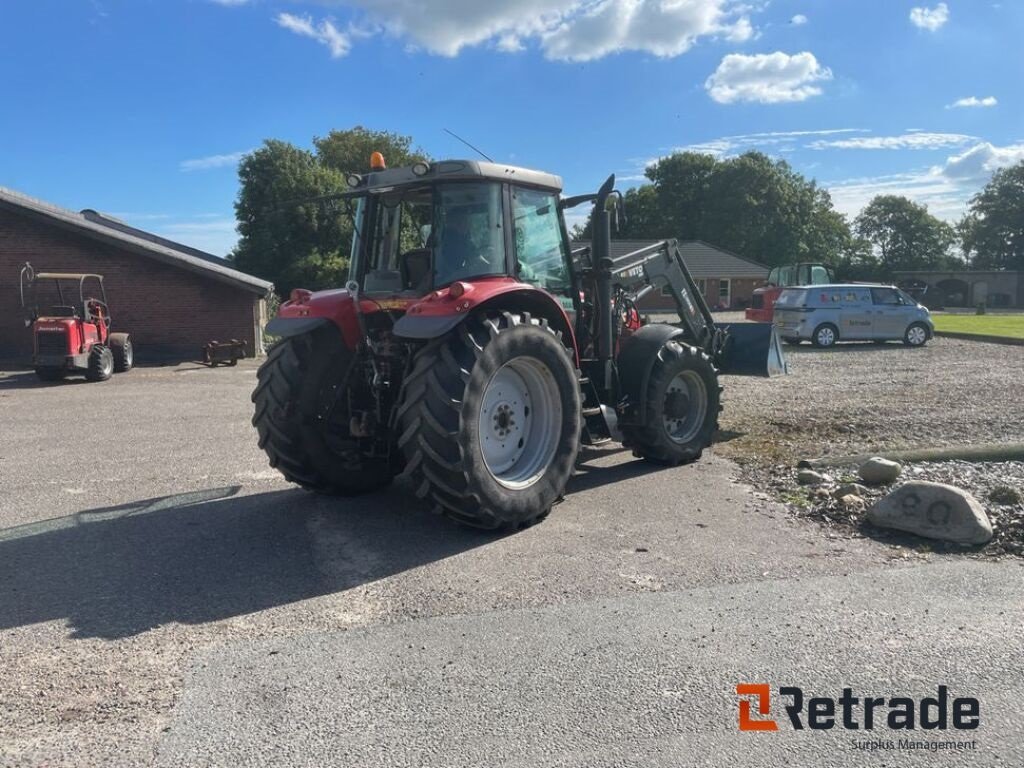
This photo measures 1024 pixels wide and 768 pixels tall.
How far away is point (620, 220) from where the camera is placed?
7.18 metres

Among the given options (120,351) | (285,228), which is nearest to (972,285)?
(285,228)

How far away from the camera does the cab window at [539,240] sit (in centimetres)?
630

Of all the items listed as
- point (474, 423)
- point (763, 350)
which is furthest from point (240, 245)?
point (474, 423)

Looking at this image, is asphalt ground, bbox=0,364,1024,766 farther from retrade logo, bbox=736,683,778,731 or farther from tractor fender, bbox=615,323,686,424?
tractor fender, bbox=615,323,686,424

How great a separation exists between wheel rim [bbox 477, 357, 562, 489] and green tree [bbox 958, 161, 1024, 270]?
83.5 metres

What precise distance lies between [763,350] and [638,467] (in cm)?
300

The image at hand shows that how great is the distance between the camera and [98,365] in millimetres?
16875

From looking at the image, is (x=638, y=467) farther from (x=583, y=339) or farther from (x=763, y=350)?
(x=763, y=350)

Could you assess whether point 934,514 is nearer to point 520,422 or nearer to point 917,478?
point 917,478

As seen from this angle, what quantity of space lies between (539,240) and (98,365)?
45.6 feet

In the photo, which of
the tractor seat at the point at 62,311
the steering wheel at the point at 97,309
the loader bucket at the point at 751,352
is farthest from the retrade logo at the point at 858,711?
the steering wheel at the point at 97,309

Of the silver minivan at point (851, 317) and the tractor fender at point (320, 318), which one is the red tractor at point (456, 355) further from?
the silver minivan at point (851, 317)

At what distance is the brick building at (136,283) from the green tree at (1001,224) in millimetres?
76161

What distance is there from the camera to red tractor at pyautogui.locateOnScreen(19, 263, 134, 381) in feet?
53.1
